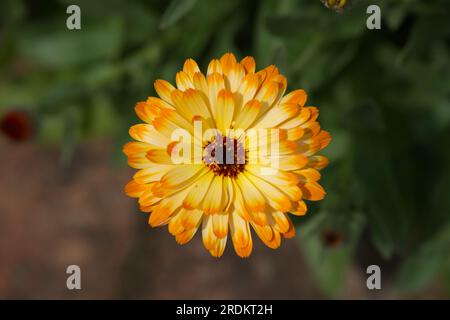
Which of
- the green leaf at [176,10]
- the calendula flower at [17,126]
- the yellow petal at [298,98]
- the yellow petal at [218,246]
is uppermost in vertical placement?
the green leaf at [176,10]

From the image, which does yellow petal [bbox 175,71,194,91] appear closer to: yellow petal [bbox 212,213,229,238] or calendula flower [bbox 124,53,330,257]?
calendula flower [bbox 124,53,330,257]

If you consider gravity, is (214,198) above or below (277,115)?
below

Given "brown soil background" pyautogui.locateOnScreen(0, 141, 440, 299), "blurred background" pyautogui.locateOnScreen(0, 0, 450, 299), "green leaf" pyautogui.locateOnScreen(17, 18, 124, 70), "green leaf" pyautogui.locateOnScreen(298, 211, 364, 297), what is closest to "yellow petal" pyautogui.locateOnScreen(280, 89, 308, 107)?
"blurred background" pyautogui.locateOnScreen(0, 0, 450, 299)

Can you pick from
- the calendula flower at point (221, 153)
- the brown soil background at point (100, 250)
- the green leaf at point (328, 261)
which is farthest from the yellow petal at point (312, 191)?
the brown soil background at point (100, 250)

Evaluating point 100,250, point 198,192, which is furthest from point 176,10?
point 100,250

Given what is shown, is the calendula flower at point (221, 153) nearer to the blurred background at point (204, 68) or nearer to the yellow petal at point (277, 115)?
the yellow petal at point (277, 115)

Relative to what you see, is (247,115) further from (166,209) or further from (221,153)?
(166,209)

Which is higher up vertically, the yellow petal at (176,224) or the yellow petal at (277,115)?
the yellow petal at (277,115)

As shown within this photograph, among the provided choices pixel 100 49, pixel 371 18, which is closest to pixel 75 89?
pixel 100 49
